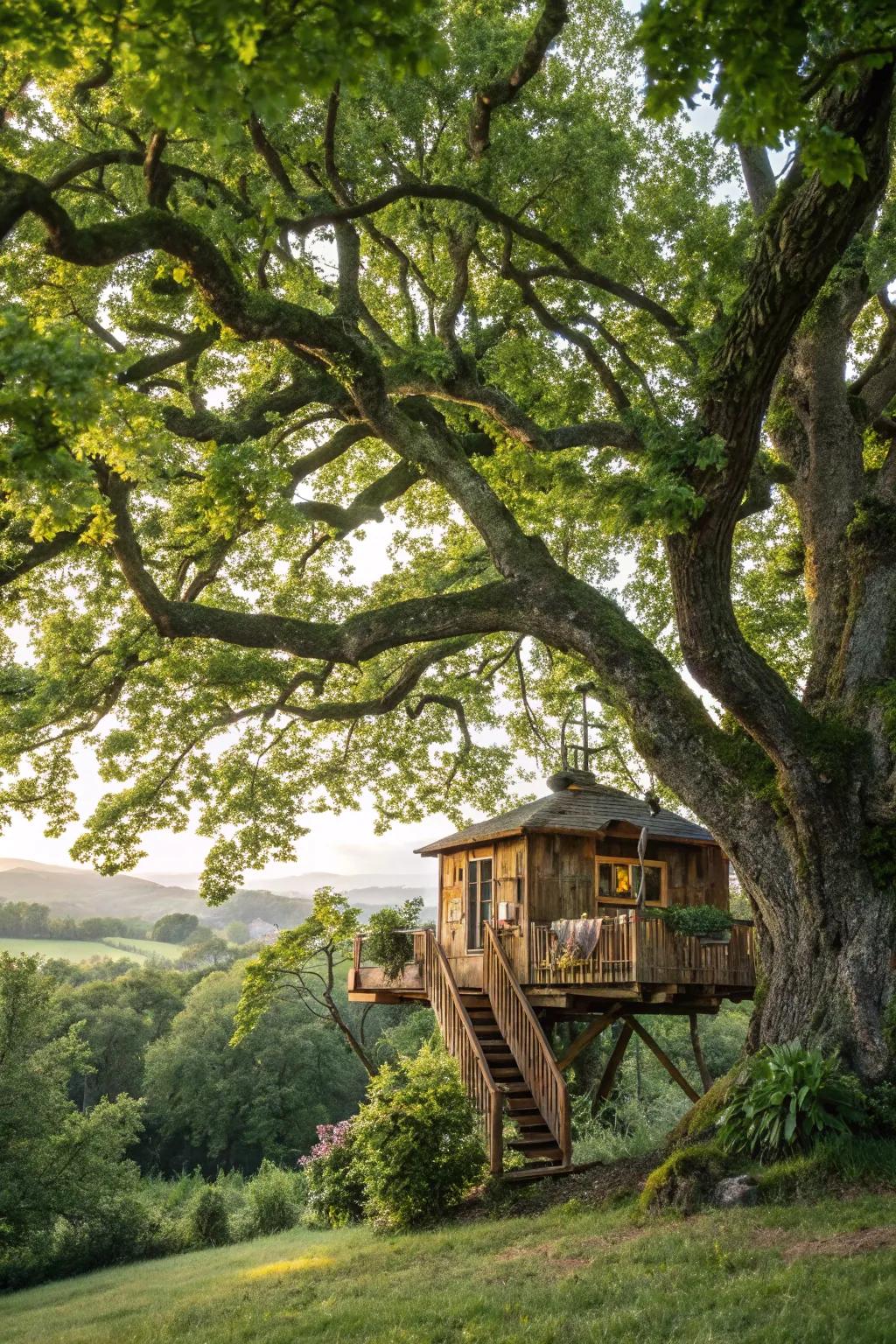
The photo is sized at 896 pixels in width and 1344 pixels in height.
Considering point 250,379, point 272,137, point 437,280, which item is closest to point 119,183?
point 272,137

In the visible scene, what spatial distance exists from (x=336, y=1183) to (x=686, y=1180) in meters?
8.43

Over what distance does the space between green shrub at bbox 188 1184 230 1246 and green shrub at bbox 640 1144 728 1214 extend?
15.8 metres

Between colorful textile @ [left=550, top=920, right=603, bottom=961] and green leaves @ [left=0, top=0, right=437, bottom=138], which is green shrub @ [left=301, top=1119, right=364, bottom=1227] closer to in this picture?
colorful textile @ [left=550, top=920, right=603, bottom=961]

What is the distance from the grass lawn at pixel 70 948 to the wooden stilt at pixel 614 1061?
76281mm

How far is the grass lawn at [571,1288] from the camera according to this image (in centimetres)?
590

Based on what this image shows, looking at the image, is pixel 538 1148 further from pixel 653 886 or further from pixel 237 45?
pixel 237 45

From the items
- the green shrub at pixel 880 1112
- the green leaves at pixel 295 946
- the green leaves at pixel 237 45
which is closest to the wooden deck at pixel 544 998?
the green shrub at pixel 880 1112

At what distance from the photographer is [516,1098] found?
14672 mm


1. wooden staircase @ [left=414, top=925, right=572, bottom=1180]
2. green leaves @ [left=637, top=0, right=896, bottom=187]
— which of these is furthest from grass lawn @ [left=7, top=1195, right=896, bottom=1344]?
green leaves @ [left=637, top=0, right=896, bottom=187]

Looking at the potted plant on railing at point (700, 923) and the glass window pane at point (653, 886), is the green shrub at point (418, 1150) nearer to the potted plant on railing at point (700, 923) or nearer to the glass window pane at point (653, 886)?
the potted plant on railing at point (700, 923)

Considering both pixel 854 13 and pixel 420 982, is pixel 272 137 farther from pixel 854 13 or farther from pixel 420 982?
pixel 420 982

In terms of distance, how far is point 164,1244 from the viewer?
2230 cm

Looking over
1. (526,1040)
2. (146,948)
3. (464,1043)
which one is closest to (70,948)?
(146,948)

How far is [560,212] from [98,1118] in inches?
901
